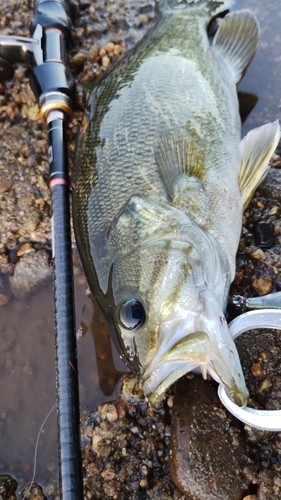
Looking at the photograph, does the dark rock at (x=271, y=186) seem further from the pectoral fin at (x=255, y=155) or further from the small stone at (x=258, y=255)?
the small stone at (x=258, y=255)

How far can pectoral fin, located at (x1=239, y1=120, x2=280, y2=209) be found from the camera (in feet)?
8.91

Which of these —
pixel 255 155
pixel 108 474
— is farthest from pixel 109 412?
pixel 255 155

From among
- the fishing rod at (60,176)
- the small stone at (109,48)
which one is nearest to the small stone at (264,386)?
the fishing rod at (60,176)

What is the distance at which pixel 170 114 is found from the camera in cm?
258

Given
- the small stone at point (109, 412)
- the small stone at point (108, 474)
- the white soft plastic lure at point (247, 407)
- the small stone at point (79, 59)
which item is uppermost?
the small stone at point (79, 59)

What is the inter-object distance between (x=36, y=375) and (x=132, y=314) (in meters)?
1.21

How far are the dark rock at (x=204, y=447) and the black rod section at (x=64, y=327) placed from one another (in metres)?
0.66

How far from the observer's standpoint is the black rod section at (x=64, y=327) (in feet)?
6.51

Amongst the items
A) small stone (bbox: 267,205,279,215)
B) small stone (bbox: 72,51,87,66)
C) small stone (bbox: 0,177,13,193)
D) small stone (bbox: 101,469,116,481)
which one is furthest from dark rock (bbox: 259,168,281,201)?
small stone (bbox: 101,469,116,481)

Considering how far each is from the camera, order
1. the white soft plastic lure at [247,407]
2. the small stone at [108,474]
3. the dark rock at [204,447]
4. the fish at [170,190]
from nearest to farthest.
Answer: the fish at [170,190], the white soft plastic lure at [247,407], the dark rock at [204,447], the small stone at [108,474]

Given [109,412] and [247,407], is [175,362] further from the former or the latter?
[109,412]

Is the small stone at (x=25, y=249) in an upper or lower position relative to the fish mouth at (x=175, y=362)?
lower

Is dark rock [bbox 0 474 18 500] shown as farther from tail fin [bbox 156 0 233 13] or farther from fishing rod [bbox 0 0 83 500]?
tail fin [bbox 156 0 233 13]

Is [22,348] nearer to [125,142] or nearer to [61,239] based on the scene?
[61,239]
